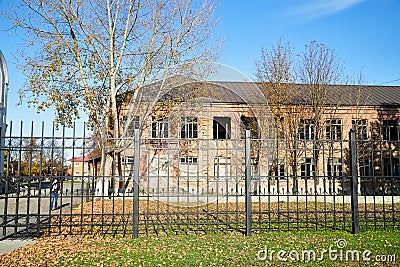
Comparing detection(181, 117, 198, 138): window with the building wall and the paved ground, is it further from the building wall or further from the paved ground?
the paved ground

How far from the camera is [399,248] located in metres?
6.57

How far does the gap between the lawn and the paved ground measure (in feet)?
0.82

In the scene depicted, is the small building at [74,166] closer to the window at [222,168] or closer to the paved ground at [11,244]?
the paved ground at [11,244]

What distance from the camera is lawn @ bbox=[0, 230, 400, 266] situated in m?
5.75

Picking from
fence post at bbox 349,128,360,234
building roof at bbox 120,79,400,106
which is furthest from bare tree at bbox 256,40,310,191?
fence post at bbox 349,128,360,234

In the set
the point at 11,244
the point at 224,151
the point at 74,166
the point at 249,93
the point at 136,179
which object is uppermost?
the point at 249,93

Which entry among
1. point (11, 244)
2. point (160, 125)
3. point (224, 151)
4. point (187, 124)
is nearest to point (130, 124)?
point (160, 125)

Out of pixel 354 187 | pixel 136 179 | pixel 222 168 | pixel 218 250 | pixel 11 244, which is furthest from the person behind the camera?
pixel 222 168

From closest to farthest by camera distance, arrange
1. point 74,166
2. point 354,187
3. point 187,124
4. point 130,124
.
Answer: point 354,187, point 74,166, point 187,124, point 130,124

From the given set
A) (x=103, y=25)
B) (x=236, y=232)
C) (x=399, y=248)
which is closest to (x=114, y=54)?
(x=103, y=25)

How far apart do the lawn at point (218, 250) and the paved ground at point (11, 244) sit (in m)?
0.25

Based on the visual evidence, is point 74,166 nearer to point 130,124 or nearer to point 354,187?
point 354,187

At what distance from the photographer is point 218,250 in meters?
6.48

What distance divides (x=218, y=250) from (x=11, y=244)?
414cm
